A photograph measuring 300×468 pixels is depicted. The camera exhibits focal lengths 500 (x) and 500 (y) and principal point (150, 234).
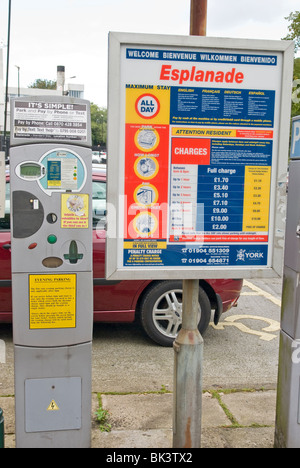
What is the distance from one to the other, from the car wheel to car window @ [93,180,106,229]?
84cm

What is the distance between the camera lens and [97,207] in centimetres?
508

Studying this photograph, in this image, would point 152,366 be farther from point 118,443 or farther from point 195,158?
point 195,158

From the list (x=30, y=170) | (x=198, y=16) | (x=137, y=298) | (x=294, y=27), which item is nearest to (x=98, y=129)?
(x=294, y=27)

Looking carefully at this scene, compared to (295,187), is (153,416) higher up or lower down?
lower down

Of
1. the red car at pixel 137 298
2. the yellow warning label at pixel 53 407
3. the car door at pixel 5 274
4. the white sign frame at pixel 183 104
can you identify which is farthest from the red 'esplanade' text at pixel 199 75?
the car door at pixel 5 274

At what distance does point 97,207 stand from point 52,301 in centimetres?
234

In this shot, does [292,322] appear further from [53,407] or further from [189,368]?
[53,407]

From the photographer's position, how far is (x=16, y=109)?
271 centimetres

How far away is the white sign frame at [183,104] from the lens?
255 centimetres

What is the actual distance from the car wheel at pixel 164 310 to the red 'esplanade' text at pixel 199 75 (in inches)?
103

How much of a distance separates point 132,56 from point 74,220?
93 centimetres
